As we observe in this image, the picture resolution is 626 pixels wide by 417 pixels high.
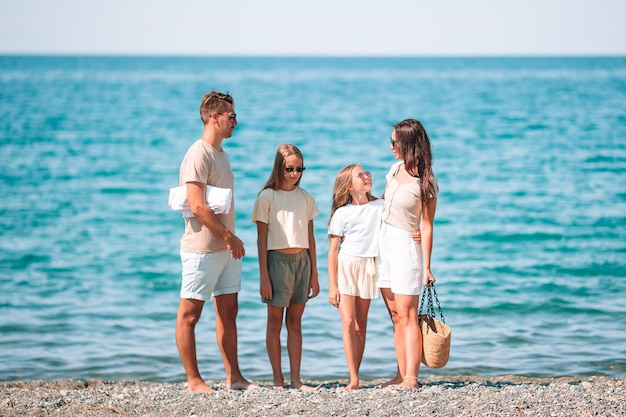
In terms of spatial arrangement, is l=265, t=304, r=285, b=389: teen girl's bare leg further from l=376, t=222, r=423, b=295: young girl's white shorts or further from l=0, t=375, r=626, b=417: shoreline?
l=376, t=222, r=423, b=295: young girl's white shorts

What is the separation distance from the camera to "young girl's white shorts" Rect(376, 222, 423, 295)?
221 inches

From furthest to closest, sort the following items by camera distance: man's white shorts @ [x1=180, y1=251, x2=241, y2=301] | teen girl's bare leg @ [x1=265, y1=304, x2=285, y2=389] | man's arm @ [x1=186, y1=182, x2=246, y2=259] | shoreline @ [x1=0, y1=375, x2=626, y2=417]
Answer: teen girl's bare leg @ [x1=265, y1=304, x2=285, y2=389]
man's white shorts @ [x1=180, y1=251, x2=241, y2=301]
man's arm @ [x1=186, y1=182, x2=246, y2=259]
shoreline @ [x1=0, y1=375, x2=626, y2=417]

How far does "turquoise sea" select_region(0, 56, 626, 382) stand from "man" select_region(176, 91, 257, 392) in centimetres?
203

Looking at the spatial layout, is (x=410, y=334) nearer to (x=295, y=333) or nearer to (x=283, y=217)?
(x=295, y=333)

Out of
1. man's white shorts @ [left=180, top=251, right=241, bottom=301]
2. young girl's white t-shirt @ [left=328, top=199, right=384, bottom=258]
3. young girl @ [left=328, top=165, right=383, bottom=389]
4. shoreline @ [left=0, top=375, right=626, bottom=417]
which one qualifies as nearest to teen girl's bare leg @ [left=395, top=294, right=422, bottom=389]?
shoreline @ [left=0, top=375, right=626, bottom=417]

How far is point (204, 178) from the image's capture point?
5.44 m

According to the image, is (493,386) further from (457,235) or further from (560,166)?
(560,166)

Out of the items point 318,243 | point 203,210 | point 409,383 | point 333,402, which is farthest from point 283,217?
point 318,243

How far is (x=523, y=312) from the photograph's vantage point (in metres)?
9.73

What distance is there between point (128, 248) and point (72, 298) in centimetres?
378

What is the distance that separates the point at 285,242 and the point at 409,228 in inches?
36.8

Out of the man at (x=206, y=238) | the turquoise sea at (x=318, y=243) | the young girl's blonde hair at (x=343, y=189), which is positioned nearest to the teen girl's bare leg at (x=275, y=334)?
the man at (x=206, y=238)

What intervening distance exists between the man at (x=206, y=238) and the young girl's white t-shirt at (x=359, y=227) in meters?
0.78

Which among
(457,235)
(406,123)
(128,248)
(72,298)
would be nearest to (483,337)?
(406,123)
